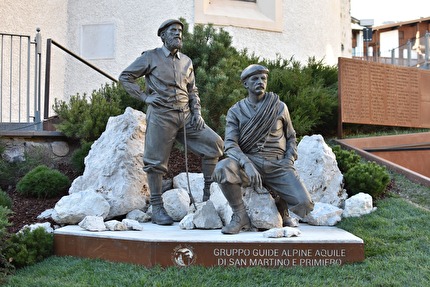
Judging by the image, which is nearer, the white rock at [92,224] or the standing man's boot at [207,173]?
the white rock at [92,224]

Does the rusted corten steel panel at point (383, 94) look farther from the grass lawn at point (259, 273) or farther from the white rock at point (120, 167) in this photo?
the grass lawn at point (259, 273)

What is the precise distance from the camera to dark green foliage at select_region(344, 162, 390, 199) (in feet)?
25.3

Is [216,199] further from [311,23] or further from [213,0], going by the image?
[311,23]

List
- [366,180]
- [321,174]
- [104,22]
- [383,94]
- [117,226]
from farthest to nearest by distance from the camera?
[104,22] → [383,94] → [366,180] → [321,174] → [117,226]

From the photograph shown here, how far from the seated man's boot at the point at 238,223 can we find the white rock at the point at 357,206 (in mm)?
1588

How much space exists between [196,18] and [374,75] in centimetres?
440

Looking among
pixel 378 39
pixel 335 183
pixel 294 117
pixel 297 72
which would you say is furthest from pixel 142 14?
pixel 378 39

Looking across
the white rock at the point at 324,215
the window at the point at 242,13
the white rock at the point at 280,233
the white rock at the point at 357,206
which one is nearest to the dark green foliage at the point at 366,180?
the white rock at the point at 357,206

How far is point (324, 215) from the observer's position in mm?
6770

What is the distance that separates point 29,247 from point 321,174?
342 cm

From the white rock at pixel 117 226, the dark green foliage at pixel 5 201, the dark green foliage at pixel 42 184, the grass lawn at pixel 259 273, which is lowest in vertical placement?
the grass lawn at pixel 259 273

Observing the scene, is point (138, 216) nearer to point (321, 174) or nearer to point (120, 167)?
point (120, 167)

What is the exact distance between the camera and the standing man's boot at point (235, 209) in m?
5.88

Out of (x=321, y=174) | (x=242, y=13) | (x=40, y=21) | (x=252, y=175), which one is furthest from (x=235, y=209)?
(x=242, y=13)
